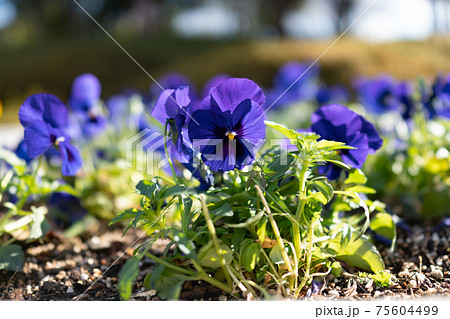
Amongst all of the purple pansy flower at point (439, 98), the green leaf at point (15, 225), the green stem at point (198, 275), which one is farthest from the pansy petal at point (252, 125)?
the purple pansy flower at point (439, 98)

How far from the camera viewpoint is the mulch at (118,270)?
1.29 meters

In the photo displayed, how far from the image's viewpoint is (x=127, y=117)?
303cm

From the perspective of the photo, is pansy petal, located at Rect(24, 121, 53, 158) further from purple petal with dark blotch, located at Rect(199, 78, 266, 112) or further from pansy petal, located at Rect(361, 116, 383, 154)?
pansy petal, located at Rect(361, 116, 383, 154)

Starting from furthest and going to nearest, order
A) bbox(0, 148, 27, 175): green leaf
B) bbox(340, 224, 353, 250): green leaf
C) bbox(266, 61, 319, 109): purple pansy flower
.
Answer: bbox(266, 61, 319, 109): purple pansy flower → bbox(0, 148, 27, 175): green leaf → bbox(340, 224, 353, 250): green leaf

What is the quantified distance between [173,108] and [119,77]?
→ 10.9 meters

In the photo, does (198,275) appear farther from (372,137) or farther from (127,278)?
(372,137)

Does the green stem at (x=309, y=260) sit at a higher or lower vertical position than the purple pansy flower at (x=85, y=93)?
lower

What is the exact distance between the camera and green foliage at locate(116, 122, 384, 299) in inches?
45.1

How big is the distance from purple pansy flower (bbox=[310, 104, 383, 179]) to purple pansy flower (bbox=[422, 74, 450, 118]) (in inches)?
34.8

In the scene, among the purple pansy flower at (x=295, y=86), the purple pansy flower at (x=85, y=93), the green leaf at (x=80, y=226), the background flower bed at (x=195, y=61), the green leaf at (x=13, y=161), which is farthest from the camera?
the background flower bed at (x=195, y=61)

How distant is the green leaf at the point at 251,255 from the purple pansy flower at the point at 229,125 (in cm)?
21

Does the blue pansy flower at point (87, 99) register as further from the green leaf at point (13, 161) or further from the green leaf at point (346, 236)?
the green leaf at point (346, 236)

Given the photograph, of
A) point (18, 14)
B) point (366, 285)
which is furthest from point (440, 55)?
point (18, 14)

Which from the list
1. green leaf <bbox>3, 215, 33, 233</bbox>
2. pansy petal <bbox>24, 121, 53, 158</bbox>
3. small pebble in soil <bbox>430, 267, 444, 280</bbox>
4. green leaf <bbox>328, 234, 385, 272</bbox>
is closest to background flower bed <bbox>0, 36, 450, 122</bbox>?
green leaf <bbox>3, 215, 33, 233</bbox>
